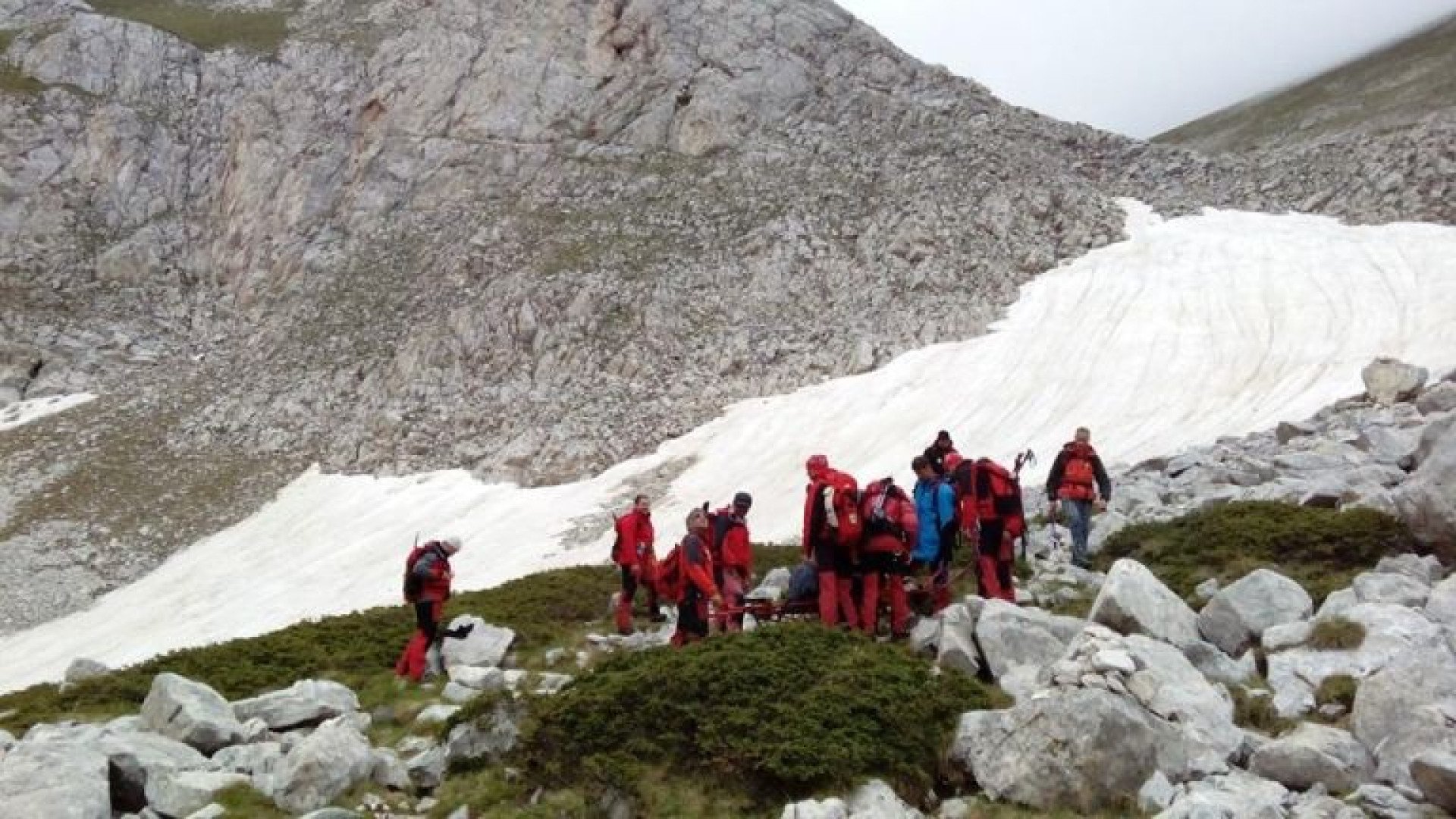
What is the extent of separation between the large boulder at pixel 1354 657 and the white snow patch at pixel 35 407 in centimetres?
5477

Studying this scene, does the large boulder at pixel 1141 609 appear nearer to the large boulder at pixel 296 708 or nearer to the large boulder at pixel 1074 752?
the large boulder at pixel 1074 752

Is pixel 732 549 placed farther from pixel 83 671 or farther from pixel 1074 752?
pixel 83 671

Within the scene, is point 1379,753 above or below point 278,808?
below

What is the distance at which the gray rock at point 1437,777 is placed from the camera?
24.9 ft

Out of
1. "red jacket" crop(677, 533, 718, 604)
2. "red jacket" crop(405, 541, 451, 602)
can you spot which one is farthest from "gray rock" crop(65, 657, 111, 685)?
"red jacket" crop(677, 533, 718, 604)

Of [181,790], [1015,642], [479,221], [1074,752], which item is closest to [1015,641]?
[1015,642]

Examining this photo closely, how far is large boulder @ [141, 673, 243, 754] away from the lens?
11000mm

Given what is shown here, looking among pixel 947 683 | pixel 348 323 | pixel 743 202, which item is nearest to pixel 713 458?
pixel 743 202

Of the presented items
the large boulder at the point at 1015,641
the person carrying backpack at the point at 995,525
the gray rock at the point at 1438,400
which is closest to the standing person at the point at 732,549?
the person carrying backpack at the point at 995,525

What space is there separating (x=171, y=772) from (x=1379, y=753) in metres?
10.4

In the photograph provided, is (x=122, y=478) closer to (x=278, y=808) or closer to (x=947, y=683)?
(x=278, y=808)

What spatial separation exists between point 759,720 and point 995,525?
5.81 m

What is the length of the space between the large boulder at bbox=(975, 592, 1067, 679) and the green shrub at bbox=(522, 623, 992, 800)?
992 millimetres

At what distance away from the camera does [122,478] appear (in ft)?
147
